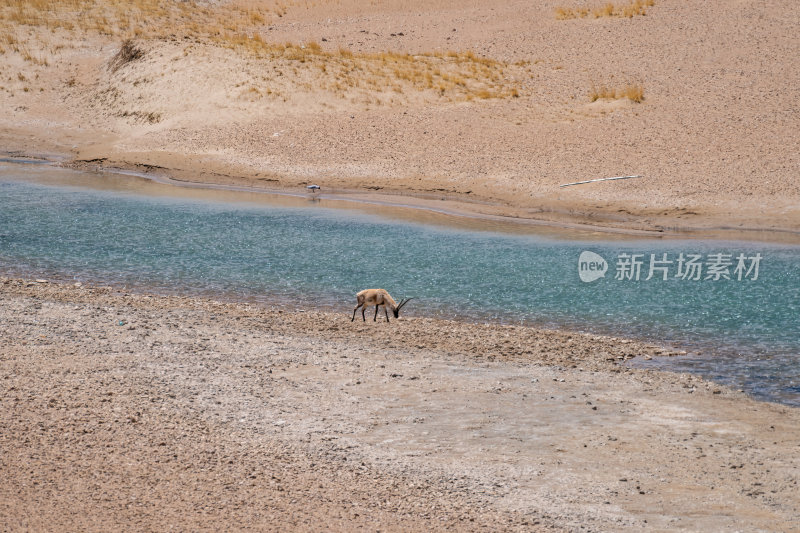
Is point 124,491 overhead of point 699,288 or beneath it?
beneath

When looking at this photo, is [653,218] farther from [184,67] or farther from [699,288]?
[184,67]

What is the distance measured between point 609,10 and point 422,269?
31043mm

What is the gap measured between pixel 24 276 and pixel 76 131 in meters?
19.8

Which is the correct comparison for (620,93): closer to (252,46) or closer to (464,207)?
(464,207)

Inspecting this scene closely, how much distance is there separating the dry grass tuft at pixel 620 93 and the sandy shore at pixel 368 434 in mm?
20348

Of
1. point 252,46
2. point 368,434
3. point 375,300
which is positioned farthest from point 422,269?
point 252,46

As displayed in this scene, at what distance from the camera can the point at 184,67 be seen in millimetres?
38844

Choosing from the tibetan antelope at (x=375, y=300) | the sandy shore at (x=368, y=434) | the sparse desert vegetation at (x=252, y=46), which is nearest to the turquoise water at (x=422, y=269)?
the tibetan antelope at (x=375, y=300)

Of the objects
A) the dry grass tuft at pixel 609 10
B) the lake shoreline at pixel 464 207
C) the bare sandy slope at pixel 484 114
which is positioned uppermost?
the dry grass tuft at pixel 609 10

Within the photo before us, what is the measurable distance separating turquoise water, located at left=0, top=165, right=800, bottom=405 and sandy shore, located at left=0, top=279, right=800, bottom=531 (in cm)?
168

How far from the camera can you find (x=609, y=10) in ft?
153

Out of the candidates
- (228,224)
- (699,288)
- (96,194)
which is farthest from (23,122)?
(699,288)

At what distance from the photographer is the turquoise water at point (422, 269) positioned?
15.5 m

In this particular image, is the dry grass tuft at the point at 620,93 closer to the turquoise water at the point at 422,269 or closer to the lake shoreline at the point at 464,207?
the lake shoreline at the point at 464,207
